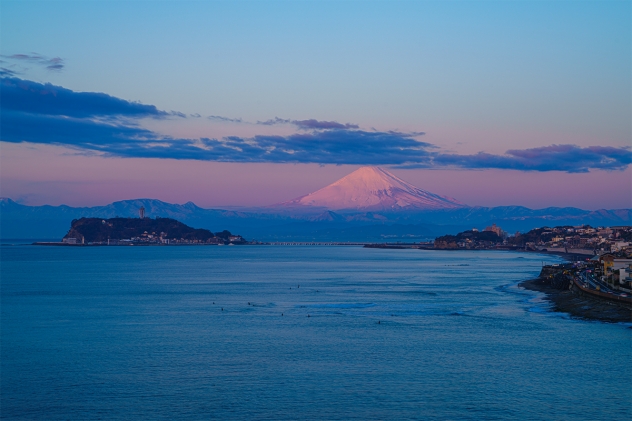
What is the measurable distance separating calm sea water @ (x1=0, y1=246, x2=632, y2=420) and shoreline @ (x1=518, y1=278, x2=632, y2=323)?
1.16m

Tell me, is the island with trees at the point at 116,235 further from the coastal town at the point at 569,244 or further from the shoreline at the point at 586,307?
the shoreline at the point at 586,307

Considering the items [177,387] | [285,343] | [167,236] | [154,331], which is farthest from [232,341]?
[167,236]

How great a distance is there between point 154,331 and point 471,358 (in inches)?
492

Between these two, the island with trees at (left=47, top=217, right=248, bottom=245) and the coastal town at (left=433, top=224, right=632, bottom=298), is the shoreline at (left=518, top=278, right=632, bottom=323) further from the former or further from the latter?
the island with trees at (left=47, top=217, right=248, bottom=245)

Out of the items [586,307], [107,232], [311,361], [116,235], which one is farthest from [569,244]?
[107,232]

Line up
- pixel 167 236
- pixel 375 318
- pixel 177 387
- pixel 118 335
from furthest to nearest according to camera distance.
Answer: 1. pixel 167 236
2. pixel 375 318
3. pixel 118 335
4. pixel 177 387

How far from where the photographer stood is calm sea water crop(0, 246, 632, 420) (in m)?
15.4

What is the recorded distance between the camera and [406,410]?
15023 mm

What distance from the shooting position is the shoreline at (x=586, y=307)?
92.0ft

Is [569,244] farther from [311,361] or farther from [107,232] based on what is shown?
[107,232]

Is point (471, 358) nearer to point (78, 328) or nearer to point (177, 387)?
point (177, 387)

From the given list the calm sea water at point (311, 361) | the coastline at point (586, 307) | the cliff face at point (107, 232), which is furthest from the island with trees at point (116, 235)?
the coastline at point (586, 307)

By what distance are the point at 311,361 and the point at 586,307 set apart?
1736cm

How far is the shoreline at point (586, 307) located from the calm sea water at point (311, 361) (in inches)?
45.7
